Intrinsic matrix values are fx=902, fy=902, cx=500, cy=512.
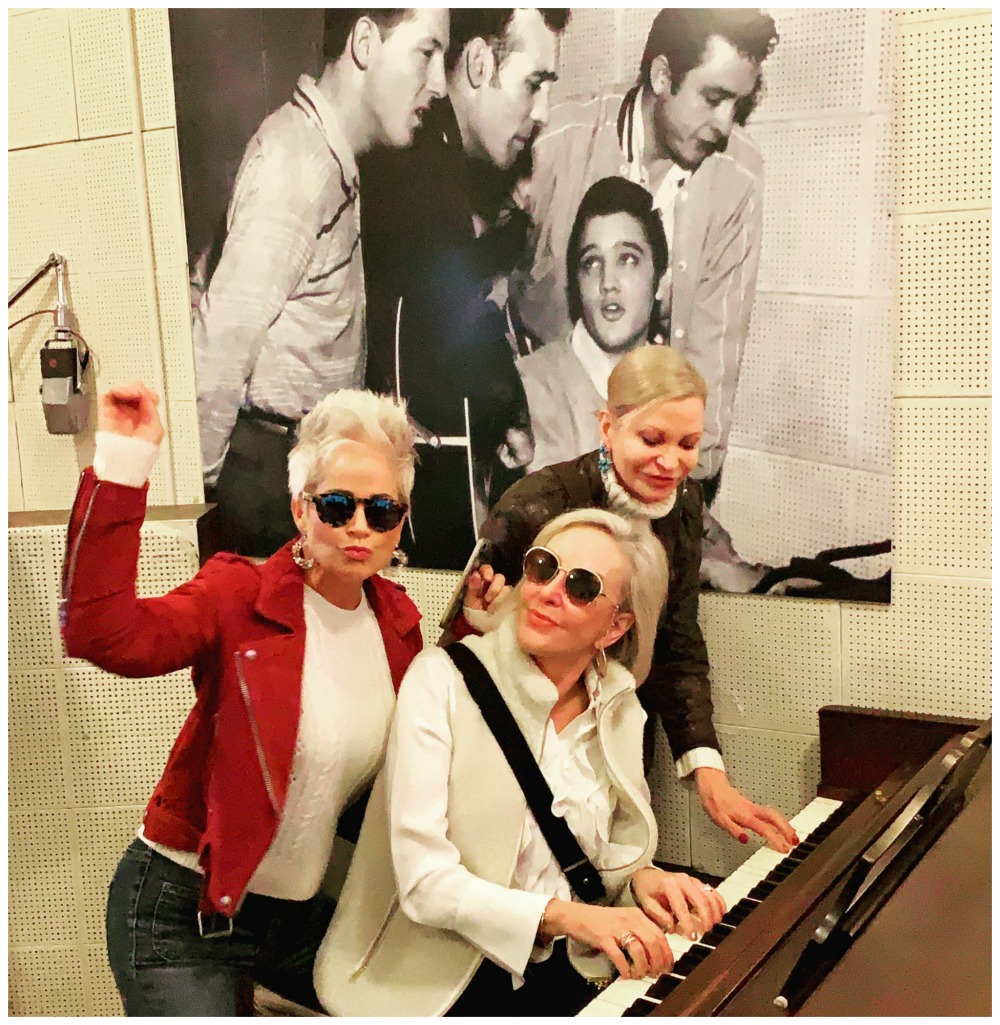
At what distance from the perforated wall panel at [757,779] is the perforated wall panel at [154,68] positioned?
2.24 metres

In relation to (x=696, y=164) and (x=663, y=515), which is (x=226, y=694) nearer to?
(x=663, y=515)

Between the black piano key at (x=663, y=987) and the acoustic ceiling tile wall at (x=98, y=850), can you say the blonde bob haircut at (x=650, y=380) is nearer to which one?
the black piano key at (x=663, y=987)

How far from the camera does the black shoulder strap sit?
161 cm

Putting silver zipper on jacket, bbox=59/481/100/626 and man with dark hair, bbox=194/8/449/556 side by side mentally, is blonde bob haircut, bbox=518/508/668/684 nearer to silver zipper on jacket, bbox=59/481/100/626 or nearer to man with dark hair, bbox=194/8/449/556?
silver zipper on jacket, bbox=59/481/100/626

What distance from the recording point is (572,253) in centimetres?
215

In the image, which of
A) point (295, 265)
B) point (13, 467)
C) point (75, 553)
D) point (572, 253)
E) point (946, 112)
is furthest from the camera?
point (13, 467)

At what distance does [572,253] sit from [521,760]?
1.20 metres

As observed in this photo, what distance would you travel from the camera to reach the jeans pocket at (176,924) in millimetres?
1700

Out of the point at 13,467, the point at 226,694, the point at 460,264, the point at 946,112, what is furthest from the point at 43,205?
the point at 946,112

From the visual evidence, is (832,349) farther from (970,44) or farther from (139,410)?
(139,410)

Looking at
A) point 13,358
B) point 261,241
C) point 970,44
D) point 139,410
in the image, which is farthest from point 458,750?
point 13,358

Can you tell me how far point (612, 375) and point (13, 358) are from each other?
1.82 m

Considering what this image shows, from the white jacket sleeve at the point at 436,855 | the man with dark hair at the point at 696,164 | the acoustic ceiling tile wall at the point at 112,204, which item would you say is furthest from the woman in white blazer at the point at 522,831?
the acoustic ceiling tile wall at the point at 112,204

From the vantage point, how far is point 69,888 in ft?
8.29
